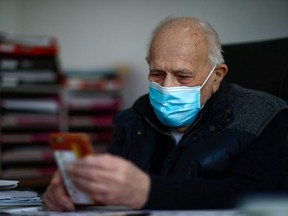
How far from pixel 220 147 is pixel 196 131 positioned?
0.31 ft

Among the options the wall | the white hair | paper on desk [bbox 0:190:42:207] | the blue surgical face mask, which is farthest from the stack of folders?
the wall

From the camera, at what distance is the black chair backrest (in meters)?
1.46

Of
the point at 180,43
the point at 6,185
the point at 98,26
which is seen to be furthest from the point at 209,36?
the point at 98,26

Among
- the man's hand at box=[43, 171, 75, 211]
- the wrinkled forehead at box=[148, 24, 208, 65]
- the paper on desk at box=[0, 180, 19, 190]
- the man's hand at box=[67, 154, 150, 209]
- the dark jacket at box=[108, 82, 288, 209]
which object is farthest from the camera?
the wrinkled forehead at box=[148, 24, 208, 65]

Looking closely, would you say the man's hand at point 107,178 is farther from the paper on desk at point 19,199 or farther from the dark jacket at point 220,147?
the paper on desk at point 19,199

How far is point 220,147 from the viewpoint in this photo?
121cm

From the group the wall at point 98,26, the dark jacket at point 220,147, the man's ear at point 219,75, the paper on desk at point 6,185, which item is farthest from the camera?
the wall at point 98,26

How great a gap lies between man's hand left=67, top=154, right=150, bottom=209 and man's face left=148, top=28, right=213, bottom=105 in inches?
21.8

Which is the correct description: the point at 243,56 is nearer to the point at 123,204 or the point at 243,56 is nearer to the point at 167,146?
the point at 167,146

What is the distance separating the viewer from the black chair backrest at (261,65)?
1.46 metres

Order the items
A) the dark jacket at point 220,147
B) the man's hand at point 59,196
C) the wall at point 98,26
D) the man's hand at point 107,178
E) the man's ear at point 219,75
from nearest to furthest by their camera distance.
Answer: the man's hand at point 107,178 → the man's hand at point 59,196 → the dark jacket at point 220,147 → the man's ear at point 219,75 → the wall at point 98,26

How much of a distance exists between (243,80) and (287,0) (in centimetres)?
84

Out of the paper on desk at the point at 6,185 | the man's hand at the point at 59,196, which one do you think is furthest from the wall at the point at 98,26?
the man's hand at the point at 59,196

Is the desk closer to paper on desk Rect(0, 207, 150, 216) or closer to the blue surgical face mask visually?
paper on desk Rect(0, 207, 150, 216)
